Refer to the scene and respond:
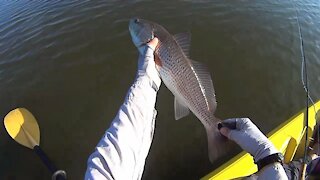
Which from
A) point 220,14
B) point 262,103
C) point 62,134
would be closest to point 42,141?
point 62,134

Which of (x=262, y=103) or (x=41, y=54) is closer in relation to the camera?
(x=262, y=103)

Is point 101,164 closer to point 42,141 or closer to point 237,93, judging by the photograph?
point 42,141

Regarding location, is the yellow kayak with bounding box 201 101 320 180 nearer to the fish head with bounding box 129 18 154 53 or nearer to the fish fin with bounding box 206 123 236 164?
the fish fin with bounding box 206 123 236 164

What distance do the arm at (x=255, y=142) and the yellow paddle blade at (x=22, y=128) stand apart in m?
2.20

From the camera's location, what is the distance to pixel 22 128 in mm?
3832

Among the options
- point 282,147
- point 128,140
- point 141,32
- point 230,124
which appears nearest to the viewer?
point 128,140

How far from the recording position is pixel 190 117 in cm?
475

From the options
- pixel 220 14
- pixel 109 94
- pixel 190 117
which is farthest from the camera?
pixel 220 14

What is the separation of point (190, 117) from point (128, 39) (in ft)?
7.09

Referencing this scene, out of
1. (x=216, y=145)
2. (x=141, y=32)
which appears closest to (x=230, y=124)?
(x=216, y=145)

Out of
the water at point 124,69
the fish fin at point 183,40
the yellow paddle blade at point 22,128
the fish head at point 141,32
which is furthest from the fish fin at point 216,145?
the yellow paddle blade at point 22,128

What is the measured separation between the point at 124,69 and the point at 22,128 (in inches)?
82.4

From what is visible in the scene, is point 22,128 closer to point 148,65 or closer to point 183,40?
point 148,65

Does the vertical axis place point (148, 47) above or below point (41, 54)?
above
